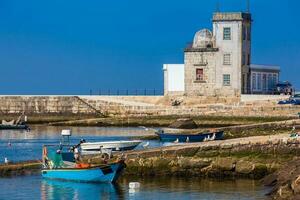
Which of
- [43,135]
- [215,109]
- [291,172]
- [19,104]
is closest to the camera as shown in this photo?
[291,172]

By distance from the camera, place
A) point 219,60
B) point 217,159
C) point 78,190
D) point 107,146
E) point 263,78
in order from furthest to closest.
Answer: point 263,78 → point 219,60 → point 107,146 → point 217,159 → point 78,190

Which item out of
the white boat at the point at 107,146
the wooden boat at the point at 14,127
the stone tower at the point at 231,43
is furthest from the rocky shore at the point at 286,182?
the stone tower at the point at 231,43

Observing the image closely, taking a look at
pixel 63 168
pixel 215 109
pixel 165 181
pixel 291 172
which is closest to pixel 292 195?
pixel 291 172

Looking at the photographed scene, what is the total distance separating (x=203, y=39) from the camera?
72.4m

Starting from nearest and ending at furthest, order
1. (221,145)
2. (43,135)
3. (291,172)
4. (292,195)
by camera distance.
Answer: (292,195), (291,172), (221,145), (43,135)

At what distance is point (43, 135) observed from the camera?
2416 inches

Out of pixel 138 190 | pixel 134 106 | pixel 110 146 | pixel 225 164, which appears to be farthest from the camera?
pixel 134 106

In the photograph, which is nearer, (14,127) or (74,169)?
(74,169)

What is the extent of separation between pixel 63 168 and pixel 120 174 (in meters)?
2.13

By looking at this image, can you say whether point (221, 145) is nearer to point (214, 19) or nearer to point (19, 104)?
point (214, 19)

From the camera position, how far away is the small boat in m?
48.3

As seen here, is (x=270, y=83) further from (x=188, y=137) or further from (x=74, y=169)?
(x=74, y=169)

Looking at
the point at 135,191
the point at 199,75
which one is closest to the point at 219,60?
the point at 199,75

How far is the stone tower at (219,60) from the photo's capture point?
7150 cm
